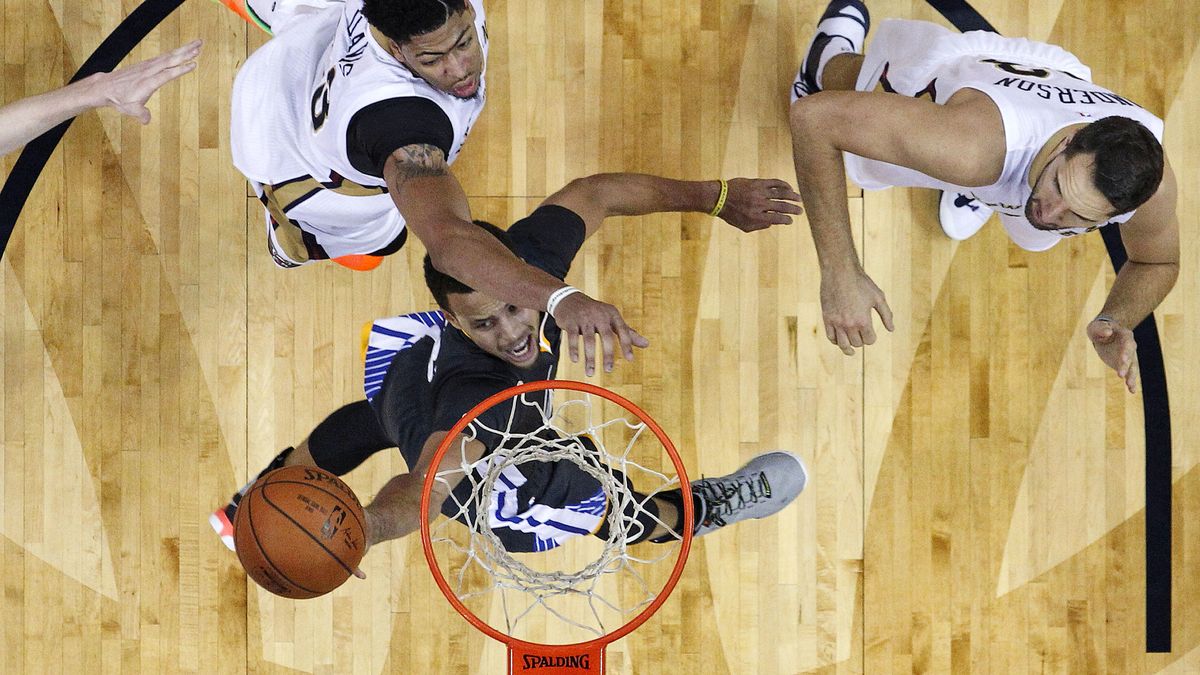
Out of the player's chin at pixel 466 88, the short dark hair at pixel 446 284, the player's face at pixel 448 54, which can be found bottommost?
the short dark hair at pixel 446 284

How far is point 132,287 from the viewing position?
336 cm

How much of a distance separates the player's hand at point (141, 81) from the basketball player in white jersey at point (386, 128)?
0.62ft

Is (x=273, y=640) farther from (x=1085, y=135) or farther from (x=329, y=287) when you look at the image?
(x=1085, y=135)

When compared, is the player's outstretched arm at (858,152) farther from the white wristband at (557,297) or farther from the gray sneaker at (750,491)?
the white wristband at (557,297)

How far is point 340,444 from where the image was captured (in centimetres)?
312

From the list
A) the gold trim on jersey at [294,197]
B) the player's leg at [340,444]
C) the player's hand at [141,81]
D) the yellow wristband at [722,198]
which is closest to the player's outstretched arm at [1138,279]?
the yellow wristband at [722,198]

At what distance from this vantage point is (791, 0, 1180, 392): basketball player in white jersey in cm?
236

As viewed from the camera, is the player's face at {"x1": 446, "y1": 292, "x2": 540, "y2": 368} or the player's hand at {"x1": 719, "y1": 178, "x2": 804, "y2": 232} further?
the player's hand at {"x1": 719, "y1": 178, "x2": 804, "y2": 232}

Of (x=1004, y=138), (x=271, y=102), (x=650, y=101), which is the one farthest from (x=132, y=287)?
(x=1004, y=138)

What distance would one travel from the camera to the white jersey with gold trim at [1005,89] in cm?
244

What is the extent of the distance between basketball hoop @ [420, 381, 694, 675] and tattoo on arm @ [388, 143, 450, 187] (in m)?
A: 0.61

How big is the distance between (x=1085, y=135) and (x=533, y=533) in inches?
77.4

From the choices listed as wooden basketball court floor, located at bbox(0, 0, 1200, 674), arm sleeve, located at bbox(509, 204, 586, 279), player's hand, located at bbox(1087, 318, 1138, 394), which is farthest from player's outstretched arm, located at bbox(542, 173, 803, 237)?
player's hand, located at bbox(1087, 318, 1138, 394)

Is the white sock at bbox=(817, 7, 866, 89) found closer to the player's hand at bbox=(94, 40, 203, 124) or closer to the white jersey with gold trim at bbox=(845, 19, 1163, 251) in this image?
the white jersey with gold trim at bbox=(845, 19, 1163, 251)
